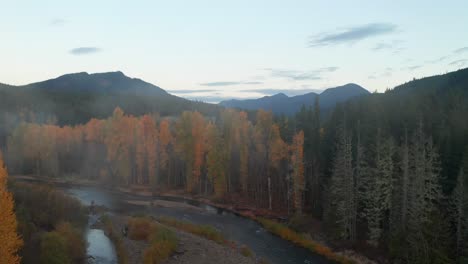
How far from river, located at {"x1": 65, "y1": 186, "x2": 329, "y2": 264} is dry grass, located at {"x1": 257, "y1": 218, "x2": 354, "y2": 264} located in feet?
3.01

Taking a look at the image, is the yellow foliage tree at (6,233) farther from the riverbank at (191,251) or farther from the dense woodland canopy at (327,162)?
the dense woodland canopy at (327,162)

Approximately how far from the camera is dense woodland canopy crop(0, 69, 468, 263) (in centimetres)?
3766

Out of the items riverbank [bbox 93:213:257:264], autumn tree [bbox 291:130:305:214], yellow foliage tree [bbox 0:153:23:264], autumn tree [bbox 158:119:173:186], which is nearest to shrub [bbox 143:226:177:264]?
riverbank [bbox 93:213:257:264]

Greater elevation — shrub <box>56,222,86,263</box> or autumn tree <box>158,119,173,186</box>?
autumn tree <box>158,119,173,186</box>

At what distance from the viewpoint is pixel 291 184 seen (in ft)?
205

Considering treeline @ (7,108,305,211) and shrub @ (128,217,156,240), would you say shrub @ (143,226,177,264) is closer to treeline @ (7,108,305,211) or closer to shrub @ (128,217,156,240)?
shrub @ (128,217,156,240)

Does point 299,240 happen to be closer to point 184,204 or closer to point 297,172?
point 297,172

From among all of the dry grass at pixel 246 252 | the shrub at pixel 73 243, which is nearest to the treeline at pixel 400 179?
the dry grass at pixel 246 252

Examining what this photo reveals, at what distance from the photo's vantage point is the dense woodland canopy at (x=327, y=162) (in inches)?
1483

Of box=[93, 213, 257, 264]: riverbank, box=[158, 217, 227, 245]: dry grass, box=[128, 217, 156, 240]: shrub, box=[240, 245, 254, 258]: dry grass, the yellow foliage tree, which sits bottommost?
box=[240, 245, 254, 258]: dry grass

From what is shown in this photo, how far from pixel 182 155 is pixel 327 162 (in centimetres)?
2844

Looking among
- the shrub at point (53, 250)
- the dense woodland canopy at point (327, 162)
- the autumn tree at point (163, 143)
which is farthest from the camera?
the autumn tree at point (163, 143)

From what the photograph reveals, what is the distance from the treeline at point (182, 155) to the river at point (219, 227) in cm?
783

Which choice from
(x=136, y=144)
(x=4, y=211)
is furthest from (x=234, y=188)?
(x=4, y=211)
